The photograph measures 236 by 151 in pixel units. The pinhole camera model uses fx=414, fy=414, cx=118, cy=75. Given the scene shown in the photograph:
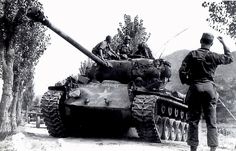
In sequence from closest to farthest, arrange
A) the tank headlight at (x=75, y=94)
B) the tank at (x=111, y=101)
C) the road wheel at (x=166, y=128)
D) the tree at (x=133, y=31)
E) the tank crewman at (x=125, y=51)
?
the tank at (x=111, y=101), the tank headlight at (x=75, y=94), the road wheel at (x=166, y=128), the tank crewman at (x=125, y=51), the tree at (x=133, y=31)

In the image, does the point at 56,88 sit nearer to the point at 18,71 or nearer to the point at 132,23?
the point at 18,71

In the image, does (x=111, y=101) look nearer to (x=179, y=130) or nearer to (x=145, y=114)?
(x=145, y=114)

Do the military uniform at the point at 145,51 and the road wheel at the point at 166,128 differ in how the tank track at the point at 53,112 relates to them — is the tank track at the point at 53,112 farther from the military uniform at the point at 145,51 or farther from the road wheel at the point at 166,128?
the military uniform at the point at 145,51

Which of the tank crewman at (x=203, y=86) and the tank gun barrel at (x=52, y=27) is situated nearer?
the tank crewman at (x=203, y=86)

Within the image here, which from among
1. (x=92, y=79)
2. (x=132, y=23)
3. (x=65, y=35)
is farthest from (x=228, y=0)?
(x=132, y=23)

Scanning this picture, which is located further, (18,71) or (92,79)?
(18,71)

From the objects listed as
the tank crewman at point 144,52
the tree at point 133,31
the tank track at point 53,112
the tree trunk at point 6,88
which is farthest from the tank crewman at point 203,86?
the tree at point 133,31

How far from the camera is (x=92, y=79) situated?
1388cm

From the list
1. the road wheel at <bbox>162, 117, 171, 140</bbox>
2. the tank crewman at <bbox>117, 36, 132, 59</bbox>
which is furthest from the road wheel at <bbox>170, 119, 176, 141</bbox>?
the tank crewman at <bbox>117, 36, 132, 59</bbox>

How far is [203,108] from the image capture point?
21.8 ft

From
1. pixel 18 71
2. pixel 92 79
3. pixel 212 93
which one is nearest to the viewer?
pixel 212 93

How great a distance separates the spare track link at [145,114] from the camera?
11.1 meters

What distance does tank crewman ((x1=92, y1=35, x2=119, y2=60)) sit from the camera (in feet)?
45.7

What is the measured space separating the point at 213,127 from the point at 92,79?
775cm
